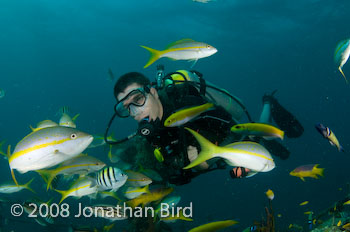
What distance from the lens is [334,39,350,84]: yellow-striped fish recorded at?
2.95m

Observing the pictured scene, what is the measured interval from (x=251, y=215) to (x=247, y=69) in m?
41.1

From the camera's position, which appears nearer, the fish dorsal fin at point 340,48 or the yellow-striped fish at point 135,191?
the fish dorsal fin at point 340,48

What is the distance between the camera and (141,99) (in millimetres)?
3686

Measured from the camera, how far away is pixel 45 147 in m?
1.97

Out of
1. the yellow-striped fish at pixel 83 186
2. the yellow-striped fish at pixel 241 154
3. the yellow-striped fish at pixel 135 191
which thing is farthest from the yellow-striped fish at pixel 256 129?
the yellow-striped fish at pixel 83 186

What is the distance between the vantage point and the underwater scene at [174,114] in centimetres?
307

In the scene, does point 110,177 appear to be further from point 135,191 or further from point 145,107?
point 145,107

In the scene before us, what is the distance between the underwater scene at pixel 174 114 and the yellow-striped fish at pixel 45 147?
1 centimetres

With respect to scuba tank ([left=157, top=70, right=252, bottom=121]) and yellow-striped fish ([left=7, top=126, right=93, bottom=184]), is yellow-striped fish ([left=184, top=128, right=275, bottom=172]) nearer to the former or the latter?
yellow-striped fish ([left=7, top=126, right=93, bottom=184])

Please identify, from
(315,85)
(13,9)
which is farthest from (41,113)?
(315,85)

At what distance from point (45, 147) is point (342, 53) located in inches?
151

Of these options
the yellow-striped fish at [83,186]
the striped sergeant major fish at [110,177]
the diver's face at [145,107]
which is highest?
the diver's face at [145,107]

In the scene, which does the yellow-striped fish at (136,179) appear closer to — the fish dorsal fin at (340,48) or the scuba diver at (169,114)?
the scuba diver at (169,114)

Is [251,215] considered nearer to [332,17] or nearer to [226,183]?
[226,183]
